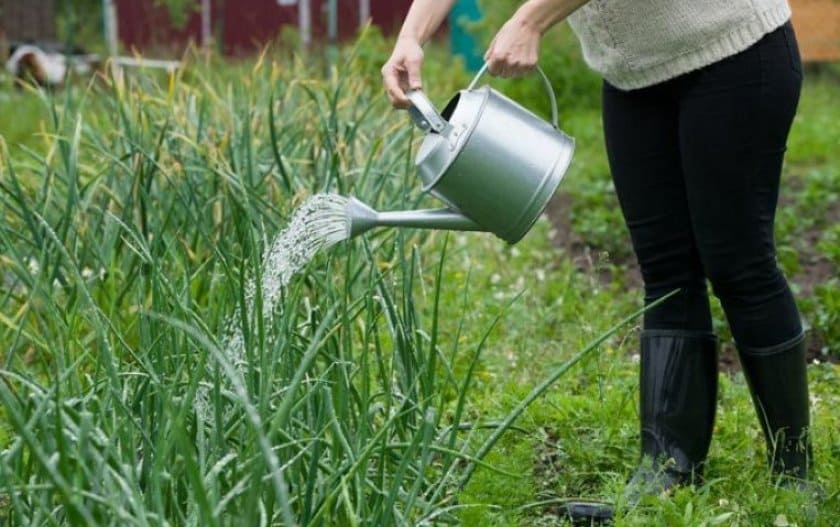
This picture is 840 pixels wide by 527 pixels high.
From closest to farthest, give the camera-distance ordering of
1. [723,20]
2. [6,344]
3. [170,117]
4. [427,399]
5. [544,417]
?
1. [427,399]
2. [723,20]
3. [544,417]
4. [6,344]
5. [170,117]

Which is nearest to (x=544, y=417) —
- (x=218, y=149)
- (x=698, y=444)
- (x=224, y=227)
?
(x=698, y=444)

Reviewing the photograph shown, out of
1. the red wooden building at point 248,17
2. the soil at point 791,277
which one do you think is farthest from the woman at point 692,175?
the red wooden building at point 248,17

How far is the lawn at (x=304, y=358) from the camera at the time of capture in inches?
75.6

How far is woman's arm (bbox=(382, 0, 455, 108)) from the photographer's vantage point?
2361mm

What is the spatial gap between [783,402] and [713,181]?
435 millimetres

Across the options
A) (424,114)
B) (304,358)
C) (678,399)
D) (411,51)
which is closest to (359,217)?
(424,114)

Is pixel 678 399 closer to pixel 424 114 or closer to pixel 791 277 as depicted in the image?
pixel 424 114

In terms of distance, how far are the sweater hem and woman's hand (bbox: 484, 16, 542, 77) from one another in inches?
10.2

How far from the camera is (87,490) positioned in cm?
183

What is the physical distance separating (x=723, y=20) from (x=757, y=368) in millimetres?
614

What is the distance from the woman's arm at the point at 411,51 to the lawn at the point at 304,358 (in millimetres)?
289

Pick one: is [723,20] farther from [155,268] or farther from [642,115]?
[155,268]

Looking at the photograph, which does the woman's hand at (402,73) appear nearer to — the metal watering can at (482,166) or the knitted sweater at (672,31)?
the metal watering can at (482,166)

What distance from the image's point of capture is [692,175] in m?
2.51
